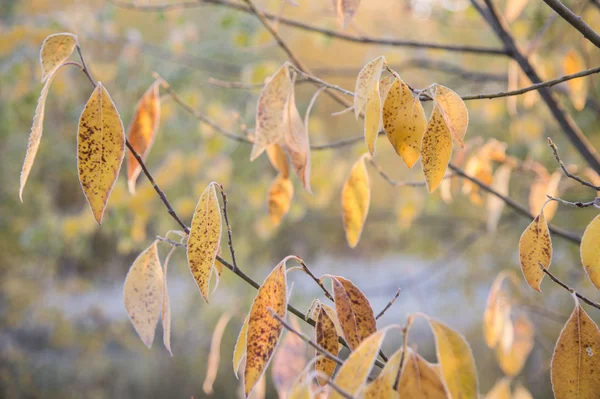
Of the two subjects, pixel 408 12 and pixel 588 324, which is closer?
pixel 588 324

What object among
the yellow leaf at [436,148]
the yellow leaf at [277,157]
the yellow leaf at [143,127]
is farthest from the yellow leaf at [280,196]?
the yellow leaf at [436,148]

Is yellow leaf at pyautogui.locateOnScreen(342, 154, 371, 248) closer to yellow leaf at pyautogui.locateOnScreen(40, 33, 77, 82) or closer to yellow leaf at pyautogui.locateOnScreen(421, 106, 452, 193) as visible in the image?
yellow leaf at pyautogui.locateOnScreen(421, 106, 452, 193)

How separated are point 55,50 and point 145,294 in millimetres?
193

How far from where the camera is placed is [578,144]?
2.10 feet

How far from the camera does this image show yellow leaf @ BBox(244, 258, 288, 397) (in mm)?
335

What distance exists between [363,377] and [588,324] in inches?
6.8

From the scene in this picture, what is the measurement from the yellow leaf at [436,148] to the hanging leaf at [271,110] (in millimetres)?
124

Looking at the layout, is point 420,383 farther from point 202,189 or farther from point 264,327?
point 202,189

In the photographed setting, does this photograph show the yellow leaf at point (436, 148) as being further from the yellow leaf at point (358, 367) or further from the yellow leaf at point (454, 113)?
the yellow leaf at point (358, 367)

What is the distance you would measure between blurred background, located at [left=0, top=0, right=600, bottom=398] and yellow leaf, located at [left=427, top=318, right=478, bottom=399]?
0.59 metres

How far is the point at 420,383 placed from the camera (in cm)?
27

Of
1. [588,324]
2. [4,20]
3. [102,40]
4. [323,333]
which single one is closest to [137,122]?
[323,333]

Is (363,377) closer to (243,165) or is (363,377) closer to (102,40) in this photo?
(102,40)

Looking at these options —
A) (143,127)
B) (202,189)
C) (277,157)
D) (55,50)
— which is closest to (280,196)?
(277,157)
